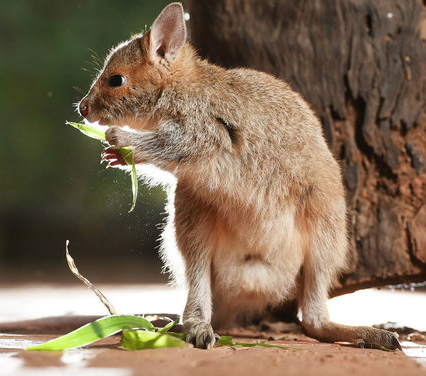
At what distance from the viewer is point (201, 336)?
296 centimetres

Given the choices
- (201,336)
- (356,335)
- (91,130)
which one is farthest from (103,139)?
(356,335)

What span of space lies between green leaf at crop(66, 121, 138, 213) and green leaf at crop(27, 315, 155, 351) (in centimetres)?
56

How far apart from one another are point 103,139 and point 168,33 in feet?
2.32

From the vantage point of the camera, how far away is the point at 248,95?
11.3 feet

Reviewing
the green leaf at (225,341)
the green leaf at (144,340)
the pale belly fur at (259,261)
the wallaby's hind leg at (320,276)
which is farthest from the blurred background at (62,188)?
the green leaf at (144,340)

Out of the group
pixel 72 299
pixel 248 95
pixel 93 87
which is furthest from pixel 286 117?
pixel 72 299

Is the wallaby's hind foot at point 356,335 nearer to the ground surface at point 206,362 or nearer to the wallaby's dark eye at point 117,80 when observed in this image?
the ground surface at point 206,362

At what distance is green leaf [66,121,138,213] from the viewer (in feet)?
10.6

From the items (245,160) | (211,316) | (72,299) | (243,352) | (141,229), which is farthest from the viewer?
(72,299)

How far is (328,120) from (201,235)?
138cm

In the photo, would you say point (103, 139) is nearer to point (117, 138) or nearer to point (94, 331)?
point (117, 138)

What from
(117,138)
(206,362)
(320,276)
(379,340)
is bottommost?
(206,362)

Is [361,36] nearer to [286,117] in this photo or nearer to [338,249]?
[286,117]

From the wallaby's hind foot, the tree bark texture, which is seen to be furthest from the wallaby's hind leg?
the tree bark texture
